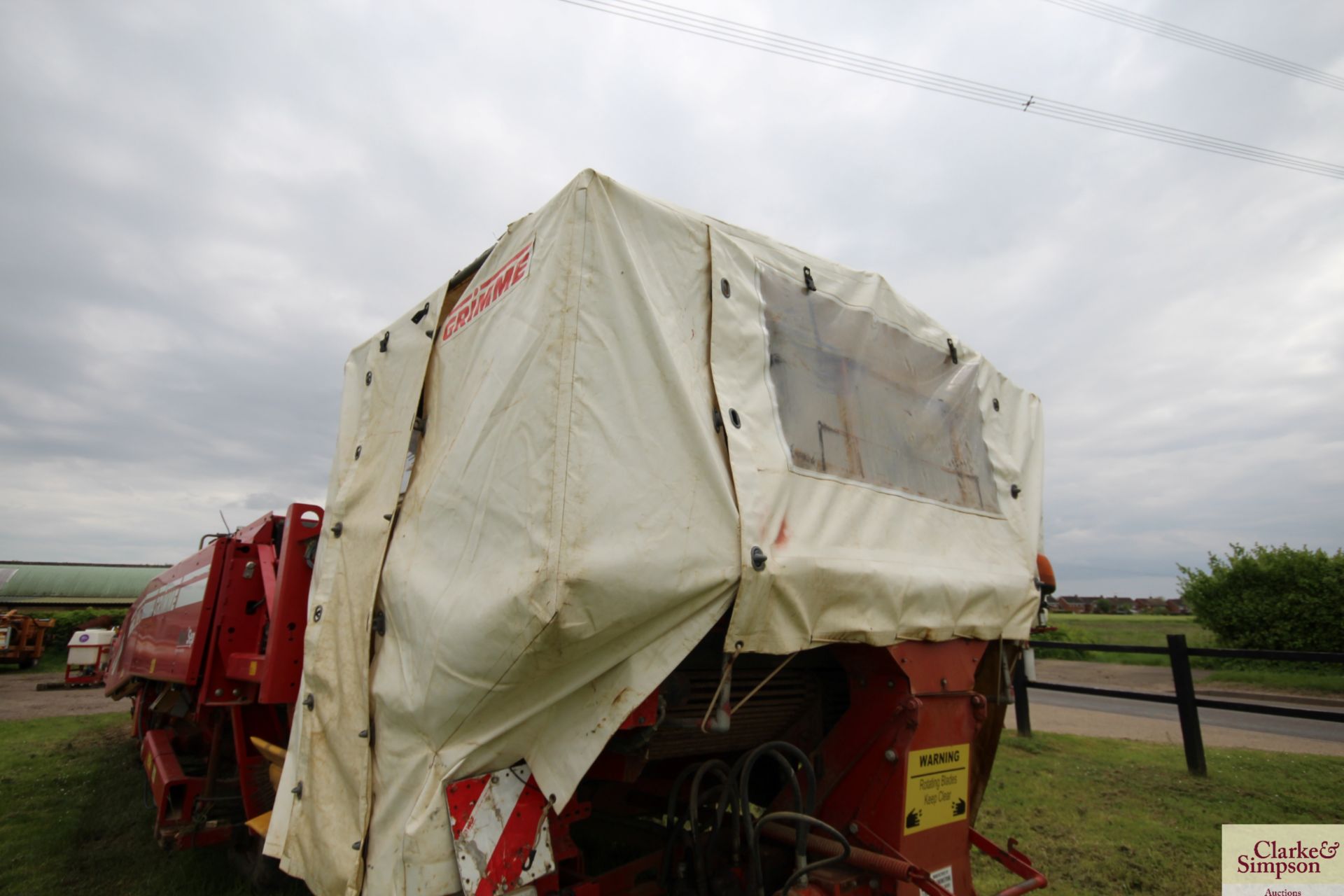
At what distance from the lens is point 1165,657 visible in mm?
19641

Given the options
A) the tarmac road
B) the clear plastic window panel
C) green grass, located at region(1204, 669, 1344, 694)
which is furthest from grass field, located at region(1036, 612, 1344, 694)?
the clear plastic window panel

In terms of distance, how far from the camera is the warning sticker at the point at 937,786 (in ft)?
8.91

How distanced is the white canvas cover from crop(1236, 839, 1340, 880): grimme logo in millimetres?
1851

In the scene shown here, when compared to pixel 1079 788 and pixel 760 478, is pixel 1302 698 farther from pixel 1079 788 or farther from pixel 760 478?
pixel 760 478

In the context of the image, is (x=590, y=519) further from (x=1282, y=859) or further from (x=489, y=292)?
(x=1282, y=859)

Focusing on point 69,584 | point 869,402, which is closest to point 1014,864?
point 869,402

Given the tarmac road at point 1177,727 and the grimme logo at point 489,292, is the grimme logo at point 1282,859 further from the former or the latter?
the grimme logo at point 489,292

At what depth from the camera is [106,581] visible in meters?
30.8

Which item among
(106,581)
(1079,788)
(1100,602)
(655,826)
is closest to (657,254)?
(655,826)

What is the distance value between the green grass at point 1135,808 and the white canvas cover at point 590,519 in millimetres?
1903

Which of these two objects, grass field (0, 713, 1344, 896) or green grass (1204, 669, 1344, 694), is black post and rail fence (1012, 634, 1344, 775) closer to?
grass field (0, 713, 1344, 896)

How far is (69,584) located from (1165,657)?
40.6 meters

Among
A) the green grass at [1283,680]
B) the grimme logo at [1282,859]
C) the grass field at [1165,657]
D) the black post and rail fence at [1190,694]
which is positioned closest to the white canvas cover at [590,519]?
the grimme logo at [1282,859]

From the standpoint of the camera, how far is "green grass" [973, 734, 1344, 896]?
4.01 meters
